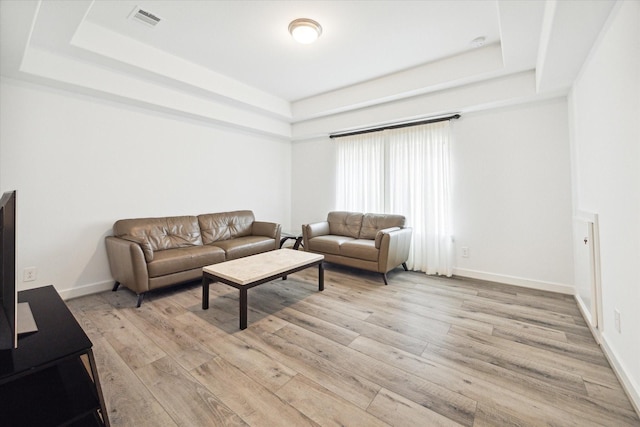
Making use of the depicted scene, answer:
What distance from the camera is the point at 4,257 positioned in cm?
96

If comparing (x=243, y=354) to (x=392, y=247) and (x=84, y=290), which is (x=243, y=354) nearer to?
(x=392, y=247)

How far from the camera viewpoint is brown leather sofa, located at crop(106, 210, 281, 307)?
2805 millimetres

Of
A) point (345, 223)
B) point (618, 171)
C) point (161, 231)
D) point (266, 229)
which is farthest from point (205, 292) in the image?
point (618, 171)

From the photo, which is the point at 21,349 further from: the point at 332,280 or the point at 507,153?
Result: the point at 507,153

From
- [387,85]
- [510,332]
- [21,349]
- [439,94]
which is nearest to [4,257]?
[21,349]

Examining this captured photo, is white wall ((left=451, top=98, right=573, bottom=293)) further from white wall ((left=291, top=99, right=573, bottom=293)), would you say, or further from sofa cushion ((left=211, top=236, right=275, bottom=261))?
sofa cushion ((left=211, top=236, right=275, bottom=261))

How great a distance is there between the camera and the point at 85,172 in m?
3.09

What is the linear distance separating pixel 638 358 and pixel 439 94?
3.25m

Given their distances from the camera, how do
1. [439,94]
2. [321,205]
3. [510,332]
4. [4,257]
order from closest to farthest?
[4,257], [510,332], [439,94], [321,205]

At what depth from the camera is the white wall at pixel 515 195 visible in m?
3.12

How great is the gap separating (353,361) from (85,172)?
11.6ft

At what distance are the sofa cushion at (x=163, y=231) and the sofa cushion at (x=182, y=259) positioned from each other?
200 mm

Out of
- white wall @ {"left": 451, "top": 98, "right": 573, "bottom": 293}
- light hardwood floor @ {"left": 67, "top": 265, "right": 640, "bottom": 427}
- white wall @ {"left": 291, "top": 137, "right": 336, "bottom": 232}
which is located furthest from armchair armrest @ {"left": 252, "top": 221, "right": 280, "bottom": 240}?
white wall @ {"left": 451, "top": 98, "right": 573, "bottom": 293}

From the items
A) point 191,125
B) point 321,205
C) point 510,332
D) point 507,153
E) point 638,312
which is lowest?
point 510,332
